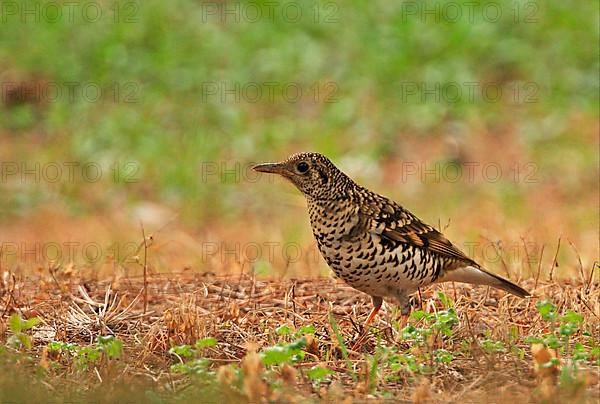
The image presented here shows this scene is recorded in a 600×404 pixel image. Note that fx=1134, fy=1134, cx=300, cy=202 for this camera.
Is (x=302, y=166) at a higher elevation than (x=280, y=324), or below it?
higher

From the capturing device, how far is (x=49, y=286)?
710cm

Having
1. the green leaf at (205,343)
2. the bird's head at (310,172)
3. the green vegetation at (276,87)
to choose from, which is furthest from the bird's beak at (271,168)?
the green vegetation at (276,87)

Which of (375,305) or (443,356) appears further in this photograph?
(375,305)

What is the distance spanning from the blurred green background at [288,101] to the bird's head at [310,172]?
538 centimetres

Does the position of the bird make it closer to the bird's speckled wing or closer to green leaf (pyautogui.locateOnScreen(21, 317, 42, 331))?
the bird's speckled wing

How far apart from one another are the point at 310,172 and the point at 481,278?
120 cm

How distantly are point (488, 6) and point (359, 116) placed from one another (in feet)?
9.71

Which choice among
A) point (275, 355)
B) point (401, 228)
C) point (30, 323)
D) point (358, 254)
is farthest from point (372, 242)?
point (30, 323)

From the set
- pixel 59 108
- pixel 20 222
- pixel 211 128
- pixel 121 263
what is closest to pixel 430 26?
pixel 211 128

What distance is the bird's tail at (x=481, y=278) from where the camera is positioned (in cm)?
654

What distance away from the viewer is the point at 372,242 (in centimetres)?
617

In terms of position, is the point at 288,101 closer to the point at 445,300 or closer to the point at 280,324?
the point at 445,300

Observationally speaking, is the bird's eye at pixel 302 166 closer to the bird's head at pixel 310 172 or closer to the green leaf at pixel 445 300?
the bird's head at pixel 310 172

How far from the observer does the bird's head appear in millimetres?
6344
